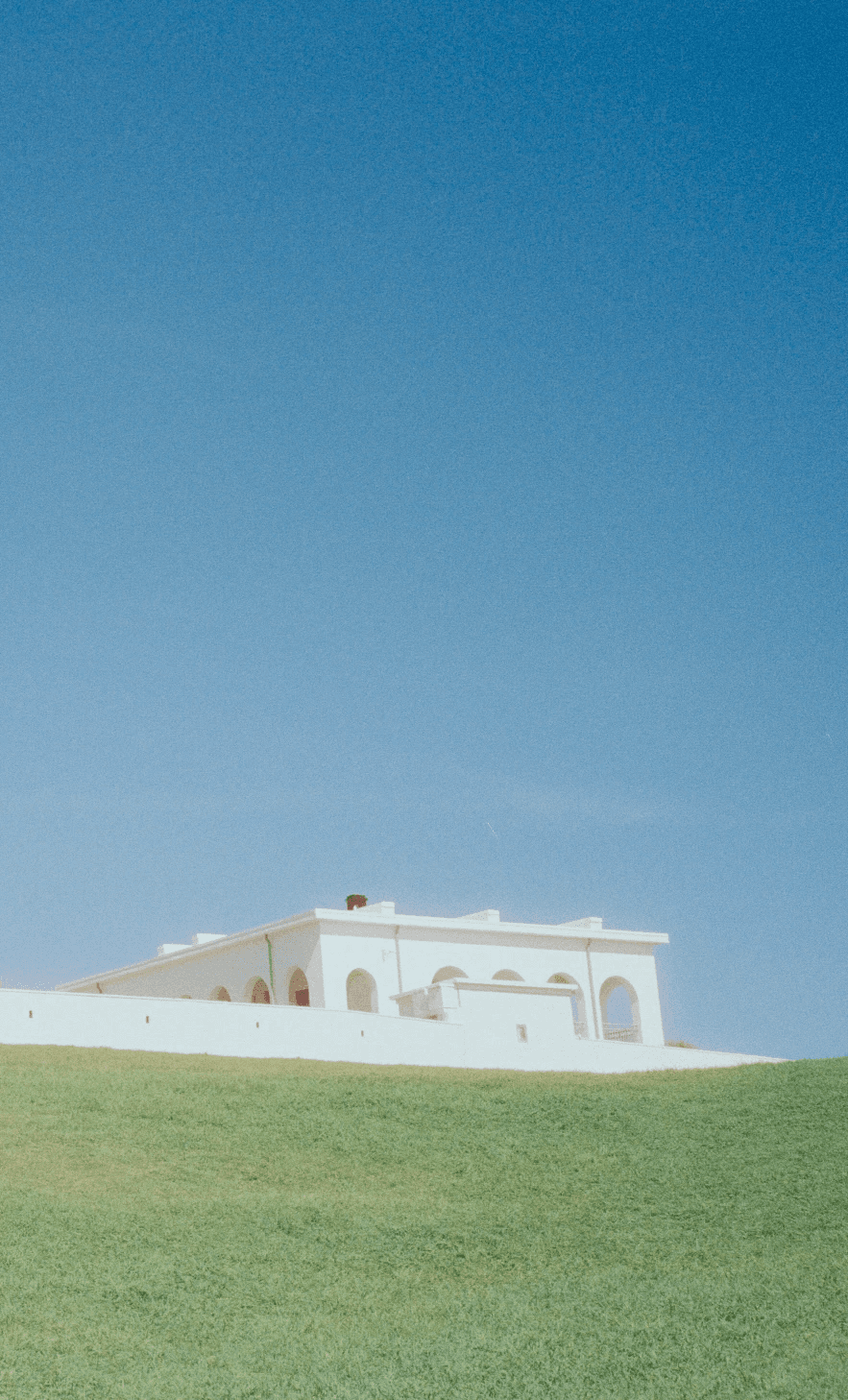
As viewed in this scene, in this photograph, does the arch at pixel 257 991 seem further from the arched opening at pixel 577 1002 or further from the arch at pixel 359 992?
the arched opening at pixel 577 1002

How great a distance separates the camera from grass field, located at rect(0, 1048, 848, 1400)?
11.9m

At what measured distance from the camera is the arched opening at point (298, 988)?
116 feet

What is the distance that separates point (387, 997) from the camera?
34250mm

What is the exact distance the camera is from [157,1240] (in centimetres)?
1422

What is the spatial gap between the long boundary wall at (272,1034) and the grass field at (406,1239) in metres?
1.90

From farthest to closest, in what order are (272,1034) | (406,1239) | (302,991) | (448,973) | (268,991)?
(448,973) → (302,991) → (268,991) → (272,1034) → (406,1239)

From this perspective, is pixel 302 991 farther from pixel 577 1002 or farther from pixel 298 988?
pixel 577 1002

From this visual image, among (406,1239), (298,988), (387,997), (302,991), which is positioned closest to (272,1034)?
(387,997)

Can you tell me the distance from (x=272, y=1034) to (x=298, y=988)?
382 inches

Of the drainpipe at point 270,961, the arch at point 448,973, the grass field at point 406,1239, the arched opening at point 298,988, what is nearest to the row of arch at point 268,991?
the arched opening at point 298,988

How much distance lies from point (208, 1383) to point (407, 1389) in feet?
5.31

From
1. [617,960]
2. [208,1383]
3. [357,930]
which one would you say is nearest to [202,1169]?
[208,1383]

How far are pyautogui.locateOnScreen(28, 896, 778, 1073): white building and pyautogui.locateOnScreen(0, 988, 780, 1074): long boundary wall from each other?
25 mm

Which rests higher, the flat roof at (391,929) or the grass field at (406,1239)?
the flat roof at (391,929)
